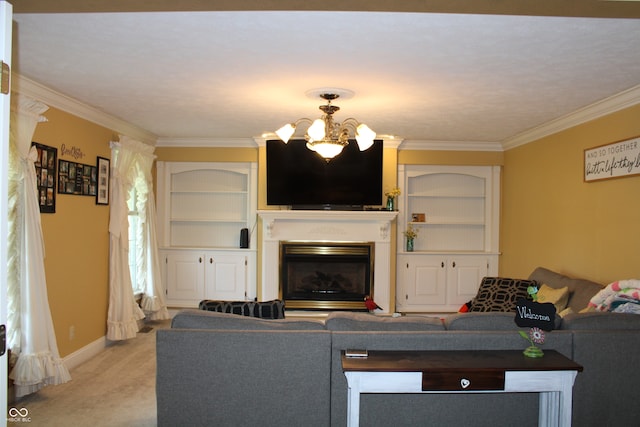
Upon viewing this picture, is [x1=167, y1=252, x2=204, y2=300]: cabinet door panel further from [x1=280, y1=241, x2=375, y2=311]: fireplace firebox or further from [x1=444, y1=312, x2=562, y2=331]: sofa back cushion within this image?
[x1=444, y1=312, x2=562, y2=331]: sofa back cushion

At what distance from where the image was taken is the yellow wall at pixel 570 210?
4.12 metres

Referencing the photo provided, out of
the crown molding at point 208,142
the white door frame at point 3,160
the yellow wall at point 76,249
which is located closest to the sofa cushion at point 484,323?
the white door frame at point 3,160

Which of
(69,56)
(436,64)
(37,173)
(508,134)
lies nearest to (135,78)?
(69,56)

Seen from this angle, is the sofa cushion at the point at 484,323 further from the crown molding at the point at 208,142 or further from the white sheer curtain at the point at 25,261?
the crown molding at the point at 208,142

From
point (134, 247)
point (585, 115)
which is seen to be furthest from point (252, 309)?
point (585, 115)

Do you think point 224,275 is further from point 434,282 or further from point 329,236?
point 434,282

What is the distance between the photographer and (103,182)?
5.12 metres

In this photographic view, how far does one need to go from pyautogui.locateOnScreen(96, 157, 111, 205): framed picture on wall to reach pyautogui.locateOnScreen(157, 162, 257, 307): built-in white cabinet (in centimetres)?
161

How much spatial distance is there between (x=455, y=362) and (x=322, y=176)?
4.30m

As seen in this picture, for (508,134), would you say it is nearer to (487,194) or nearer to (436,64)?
(487,194)

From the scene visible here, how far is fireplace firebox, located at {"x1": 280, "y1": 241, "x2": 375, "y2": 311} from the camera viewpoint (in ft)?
21.8

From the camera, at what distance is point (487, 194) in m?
6.90

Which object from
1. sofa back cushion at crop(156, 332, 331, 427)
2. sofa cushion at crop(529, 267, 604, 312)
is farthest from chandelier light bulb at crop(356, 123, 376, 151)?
sofa cushion at crop(529, 267, 604, 312)

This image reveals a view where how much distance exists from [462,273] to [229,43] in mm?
4976
